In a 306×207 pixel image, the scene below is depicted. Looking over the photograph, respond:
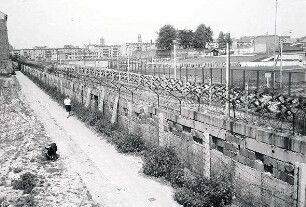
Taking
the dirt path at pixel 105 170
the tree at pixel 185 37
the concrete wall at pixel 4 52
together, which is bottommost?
the dirt path at pixel 105 170

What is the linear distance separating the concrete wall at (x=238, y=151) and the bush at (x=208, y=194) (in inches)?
16.6

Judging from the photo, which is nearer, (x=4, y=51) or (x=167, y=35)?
(x=4, y=51)

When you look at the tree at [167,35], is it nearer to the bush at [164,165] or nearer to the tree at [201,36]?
the tree at [201,36]

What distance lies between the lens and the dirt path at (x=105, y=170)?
34.4 feet

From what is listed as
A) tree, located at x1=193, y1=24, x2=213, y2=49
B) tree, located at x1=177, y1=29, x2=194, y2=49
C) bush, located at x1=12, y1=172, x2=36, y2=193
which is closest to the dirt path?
bush, located at x1=12, y1=172, x2=36, y2=193

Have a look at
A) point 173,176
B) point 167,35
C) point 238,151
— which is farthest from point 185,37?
point 238,151

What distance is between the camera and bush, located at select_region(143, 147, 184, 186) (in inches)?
467

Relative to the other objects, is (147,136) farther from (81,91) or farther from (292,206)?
(81,91)

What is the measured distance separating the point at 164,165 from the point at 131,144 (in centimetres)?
335

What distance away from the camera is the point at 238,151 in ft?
33.4

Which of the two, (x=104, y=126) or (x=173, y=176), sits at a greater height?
(x=104, y=126)

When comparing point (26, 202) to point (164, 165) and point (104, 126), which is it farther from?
point (104, 126)

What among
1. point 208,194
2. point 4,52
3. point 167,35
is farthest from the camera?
point 167,35

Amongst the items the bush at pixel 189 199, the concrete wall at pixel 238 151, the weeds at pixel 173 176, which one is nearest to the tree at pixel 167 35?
the weeds at pixel 173 176
